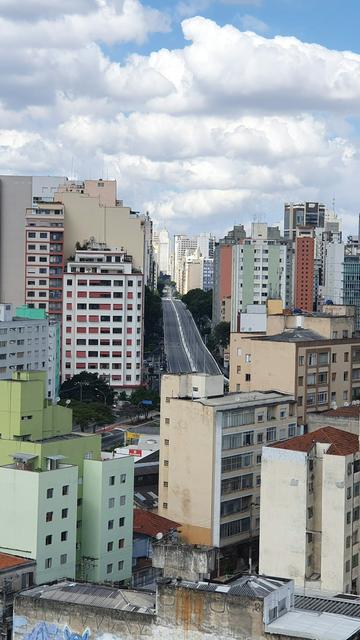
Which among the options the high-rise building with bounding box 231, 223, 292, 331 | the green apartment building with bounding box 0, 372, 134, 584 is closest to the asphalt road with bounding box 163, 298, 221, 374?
the high-rise building with bounding box 231, 223, 292, 331

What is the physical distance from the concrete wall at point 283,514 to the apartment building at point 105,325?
49.8 meters

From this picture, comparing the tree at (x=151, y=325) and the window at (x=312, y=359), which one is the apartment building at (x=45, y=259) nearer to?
the tree at (x=151, y=325)

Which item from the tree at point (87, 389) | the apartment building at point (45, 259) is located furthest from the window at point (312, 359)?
the apartment building at point (45, 259)

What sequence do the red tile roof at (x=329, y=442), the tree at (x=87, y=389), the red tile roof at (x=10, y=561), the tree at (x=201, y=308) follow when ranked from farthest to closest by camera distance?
the tree at (x=201, y=308), the tree at (x=87, y=389), the red tile roof at (x=329, y=442), the red tile roof at (x=10, y=561)

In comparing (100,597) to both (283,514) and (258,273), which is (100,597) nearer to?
(283,514)

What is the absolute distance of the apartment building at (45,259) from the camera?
8662 cm

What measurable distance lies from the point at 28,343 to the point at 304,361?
28190 millimetres

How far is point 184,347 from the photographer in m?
121

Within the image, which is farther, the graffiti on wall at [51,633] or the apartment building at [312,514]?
the apartment building at [312,514]

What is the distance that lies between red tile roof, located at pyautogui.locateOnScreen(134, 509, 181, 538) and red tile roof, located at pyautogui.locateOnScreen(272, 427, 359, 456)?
23.1 feet

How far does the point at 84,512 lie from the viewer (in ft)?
119

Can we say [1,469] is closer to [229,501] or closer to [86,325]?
[229,501]

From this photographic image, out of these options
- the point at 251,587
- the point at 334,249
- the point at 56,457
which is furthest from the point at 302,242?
the point at 251,587

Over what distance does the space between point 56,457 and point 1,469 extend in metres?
1.99
